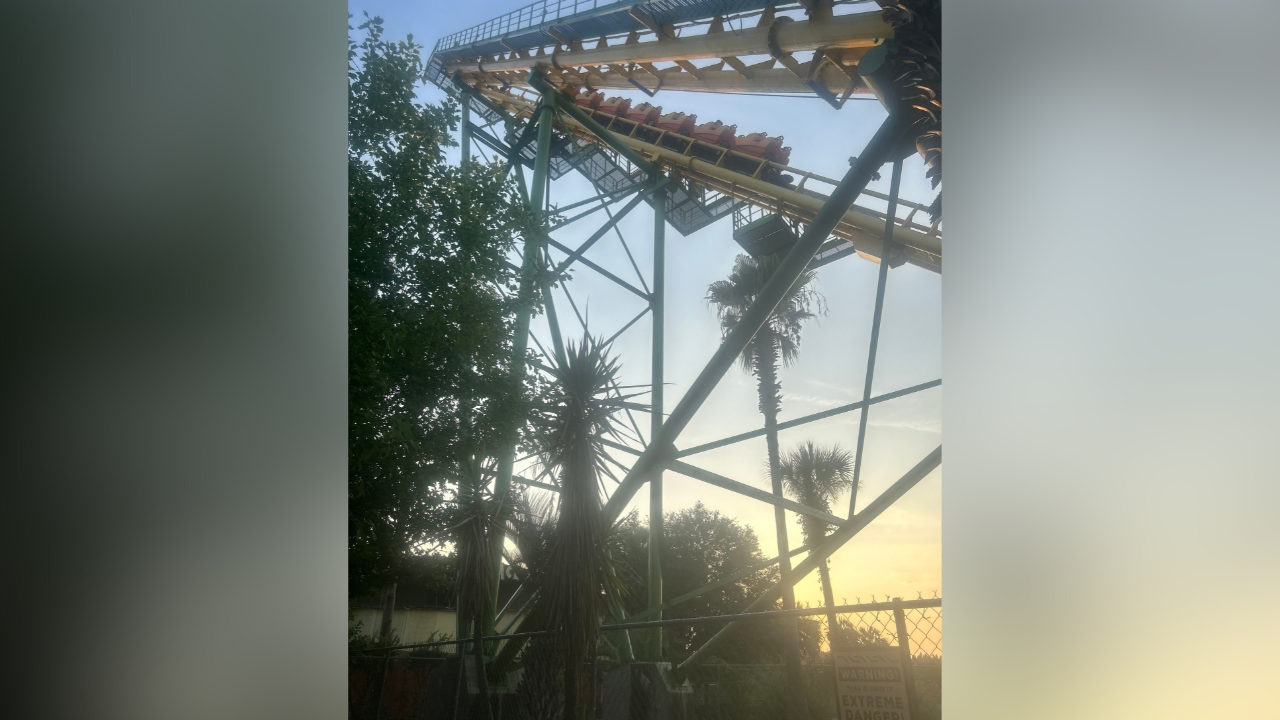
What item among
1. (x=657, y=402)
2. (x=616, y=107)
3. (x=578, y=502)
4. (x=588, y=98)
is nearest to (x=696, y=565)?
(x=578, y=502)

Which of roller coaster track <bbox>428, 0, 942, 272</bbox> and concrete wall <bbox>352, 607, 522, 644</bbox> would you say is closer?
roller coaster track <bbox>428, 0, 942, 272</bbox>

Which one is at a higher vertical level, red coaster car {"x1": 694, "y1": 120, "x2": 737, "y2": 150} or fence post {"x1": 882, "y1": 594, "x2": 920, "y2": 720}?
red coaster car {"x1": 694, "y1": 120, "x2": 737, "y2": 150}

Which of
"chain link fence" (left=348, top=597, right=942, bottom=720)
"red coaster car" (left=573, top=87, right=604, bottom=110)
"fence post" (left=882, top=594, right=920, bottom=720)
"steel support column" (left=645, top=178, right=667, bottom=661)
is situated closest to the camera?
"fence post" (left=882, top=594, right=920, bottom=720)

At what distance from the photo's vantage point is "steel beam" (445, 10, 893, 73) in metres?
2.25

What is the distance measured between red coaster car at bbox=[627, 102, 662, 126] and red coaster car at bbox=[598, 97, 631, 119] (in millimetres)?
33

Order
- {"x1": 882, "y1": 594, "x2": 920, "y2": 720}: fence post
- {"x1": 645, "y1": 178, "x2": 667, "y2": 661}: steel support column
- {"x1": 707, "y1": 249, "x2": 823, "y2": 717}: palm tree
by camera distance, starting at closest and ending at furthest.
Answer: {"x1": 882, "y1": 594, "x2": 920, "y2": 720}: fence post < {"x1": 707, "y1": 249, "x2": 823, "y2": 717}: palm tree < {"x1": 645, "y1": 178, "x2": 667, "y2": 661}: steel support column

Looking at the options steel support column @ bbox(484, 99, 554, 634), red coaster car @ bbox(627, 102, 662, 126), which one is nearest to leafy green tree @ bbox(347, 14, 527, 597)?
steel support column @ bbox(484, 99, 554, 634)

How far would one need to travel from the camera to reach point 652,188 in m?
3.18

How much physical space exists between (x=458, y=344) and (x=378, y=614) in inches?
45.4

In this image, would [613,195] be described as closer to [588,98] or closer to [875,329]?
[588,98]

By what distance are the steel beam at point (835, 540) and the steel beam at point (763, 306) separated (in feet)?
1.82

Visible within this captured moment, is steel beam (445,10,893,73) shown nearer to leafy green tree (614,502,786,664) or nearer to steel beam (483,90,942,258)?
steel beam (483,90,942,258)

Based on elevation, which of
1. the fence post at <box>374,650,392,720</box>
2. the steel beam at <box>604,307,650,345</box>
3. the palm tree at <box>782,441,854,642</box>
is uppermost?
the steel beam at <box>604,307,650,345</box>
